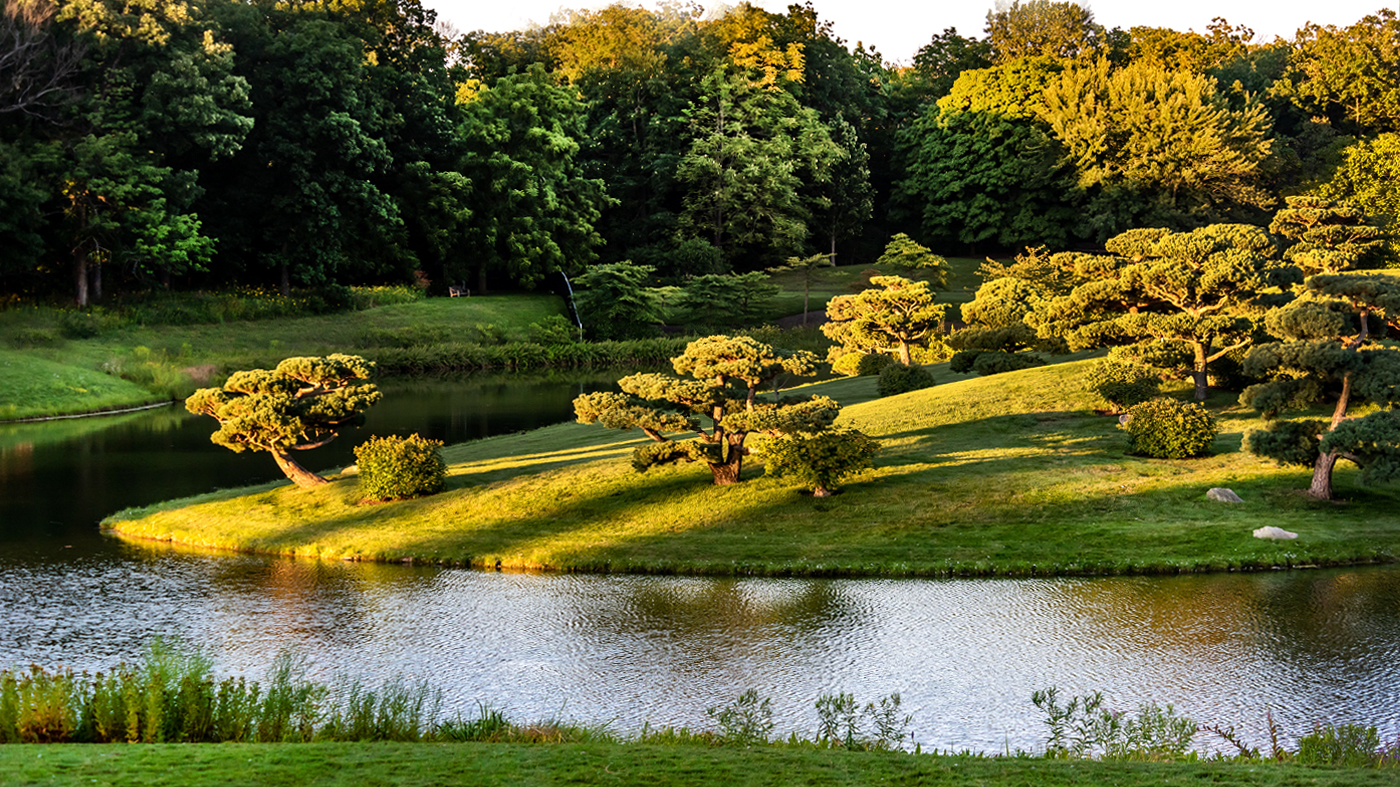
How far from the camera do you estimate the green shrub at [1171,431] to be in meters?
22.8

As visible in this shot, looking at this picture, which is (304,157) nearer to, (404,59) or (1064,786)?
(404,59)

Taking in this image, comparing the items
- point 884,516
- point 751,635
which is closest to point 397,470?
Result: point 884,516

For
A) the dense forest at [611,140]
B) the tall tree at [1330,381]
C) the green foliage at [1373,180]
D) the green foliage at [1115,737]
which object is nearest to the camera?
the green foliage at [1115,737]

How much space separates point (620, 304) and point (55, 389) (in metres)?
28.2

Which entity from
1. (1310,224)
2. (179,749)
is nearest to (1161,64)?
(1310,224)

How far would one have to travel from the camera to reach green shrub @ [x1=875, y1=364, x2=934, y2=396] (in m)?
34.0

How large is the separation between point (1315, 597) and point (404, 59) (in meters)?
68.3

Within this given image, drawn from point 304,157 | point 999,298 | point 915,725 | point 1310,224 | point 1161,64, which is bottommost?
point 915,725

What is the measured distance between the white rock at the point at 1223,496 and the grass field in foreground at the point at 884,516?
0.73ft

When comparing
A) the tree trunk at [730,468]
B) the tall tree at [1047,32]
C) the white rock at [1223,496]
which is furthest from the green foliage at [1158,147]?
the tree trunk at [730,468]

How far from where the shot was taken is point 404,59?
7312 centimetres

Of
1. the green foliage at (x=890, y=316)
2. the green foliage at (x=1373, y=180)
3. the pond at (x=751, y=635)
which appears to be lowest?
the pond at (x=751, y=635)

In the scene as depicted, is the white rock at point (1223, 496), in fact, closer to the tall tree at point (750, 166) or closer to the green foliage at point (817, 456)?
the green foliage at point (817, 456)

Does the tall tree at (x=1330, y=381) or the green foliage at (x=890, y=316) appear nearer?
the tall tree at (x=1330, y=381)
